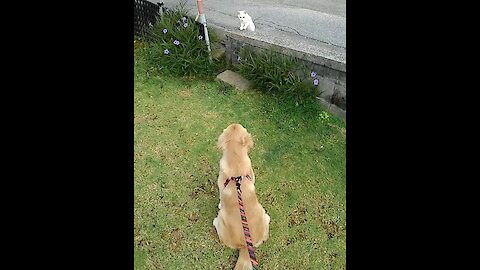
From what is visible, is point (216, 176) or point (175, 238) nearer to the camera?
point (175, 238)

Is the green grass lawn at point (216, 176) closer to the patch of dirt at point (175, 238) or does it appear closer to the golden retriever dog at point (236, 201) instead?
the patch of dirt at point (175, 238)

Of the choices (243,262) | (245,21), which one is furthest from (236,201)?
(245,21)

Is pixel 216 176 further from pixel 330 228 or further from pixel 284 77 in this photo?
pixel 284 77

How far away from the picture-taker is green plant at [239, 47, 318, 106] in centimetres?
457

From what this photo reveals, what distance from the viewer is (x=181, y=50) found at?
5.27m

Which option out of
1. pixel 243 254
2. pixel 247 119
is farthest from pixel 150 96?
pixel 243 254

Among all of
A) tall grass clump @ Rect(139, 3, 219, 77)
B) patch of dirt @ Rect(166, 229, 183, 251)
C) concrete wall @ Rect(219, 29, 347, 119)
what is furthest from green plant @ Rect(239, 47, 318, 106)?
patch of dirt @ Rect(166, 229, 183, 251)

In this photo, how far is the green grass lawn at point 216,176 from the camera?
10.5ft

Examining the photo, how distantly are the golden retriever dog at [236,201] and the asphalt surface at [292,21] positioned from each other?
1930mm

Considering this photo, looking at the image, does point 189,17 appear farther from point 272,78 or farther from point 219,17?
point 272,78

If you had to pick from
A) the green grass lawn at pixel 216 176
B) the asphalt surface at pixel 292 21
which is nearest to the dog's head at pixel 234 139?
the green grass lawn at pixel 216 176

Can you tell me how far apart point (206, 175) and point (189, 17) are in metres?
2.65

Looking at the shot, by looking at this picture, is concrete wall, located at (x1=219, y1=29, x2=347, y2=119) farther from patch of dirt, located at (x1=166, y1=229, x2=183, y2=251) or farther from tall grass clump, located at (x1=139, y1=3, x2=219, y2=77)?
patch of dirt, located at (x1=166, y1=229, x2=183, y2=251)

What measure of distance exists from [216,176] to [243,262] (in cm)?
→ 116
